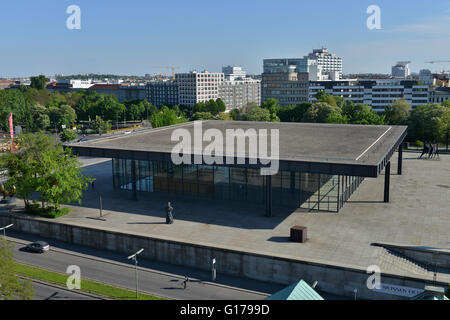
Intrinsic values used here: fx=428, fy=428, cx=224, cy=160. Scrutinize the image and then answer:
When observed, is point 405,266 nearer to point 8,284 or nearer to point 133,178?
point 8,284

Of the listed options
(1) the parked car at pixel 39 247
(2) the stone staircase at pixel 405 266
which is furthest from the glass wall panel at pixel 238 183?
(1) the parked car at pixel 39 247

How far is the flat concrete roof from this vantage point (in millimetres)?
38219

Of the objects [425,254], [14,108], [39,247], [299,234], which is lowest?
[39,247]

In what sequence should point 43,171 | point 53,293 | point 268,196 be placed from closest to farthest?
point 53,293 < point 268,196 < point 43,171

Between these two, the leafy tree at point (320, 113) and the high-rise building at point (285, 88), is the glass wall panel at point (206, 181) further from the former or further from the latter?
the high-rise building at point (285, 88)

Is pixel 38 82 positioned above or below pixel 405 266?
above

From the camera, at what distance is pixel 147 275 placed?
34438 millimetres

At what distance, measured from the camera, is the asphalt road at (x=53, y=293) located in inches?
1211

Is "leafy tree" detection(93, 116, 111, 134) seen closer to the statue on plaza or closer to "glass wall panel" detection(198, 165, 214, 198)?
"glass wall panel" detection(198, 165, 214, 198)

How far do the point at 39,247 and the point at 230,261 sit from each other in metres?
18.2

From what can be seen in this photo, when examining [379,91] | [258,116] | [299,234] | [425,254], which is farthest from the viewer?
[379,91]

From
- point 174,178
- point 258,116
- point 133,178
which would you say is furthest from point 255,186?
point 258,116

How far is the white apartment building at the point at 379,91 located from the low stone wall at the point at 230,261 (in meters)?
146
